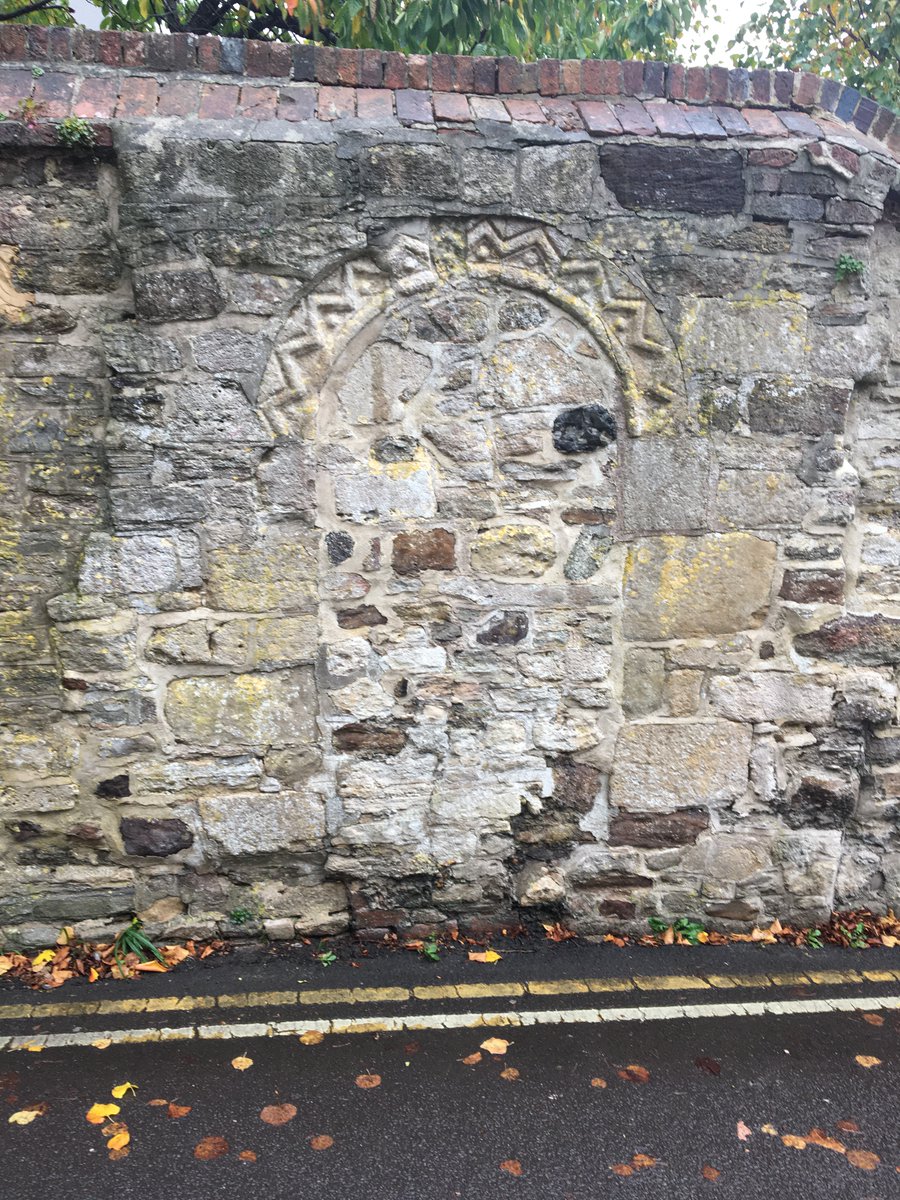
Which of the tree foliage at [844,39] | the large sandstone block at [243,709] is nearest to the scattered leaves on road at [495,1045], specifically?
the large sandstone block at [243,709]

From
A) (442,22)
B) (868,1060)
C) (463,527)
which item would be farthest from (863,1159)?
(442,22)

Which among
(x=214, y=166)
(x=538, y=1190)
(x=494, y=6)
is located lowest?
(x=538, y=1190)

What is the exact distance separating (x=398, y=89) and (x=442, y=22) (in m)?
2.45

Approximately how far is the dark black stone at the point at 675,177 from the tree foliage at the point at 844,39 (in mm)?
5548

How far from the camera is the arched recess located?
3350mm

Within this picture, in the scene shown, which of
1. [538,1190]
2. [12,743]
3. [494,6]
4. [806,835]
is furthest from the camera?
[494,6]

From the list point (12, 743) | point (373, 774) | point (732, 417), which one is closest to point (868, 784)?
point (732, 417)

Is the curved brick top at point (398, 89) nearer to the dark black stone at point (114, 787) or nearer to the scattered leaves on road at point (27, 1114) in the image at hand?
the dark black stone at point (114, 787)

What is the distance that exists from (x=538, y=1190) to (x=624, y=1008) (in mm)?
963

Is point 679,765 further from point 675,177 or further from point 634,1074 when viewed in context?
point 675,177

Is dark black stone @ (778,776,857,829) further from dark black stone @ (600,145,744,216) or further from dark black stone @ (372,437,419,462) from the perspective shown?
dark black stone @ (600,145,744,216)

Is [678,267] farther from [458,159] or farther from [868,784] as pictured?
[868,784]

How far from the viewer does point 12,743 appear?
3.39m

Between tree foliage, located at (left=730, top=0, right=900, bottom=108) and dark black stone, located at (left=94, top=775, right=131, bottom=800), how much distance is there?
818cm
